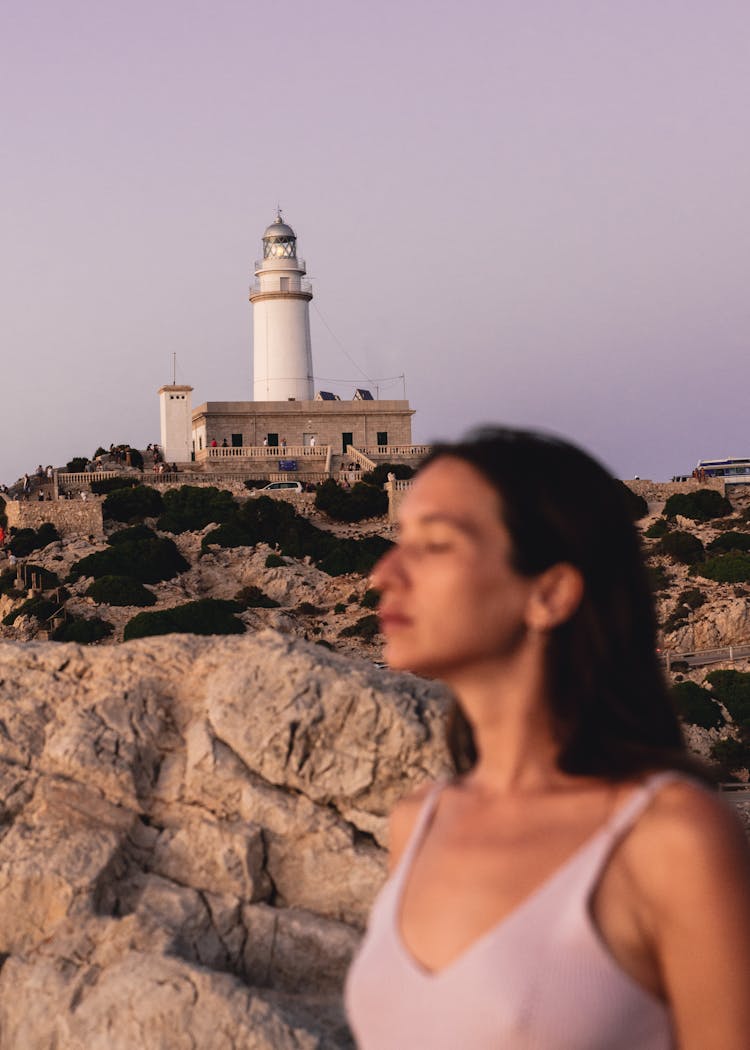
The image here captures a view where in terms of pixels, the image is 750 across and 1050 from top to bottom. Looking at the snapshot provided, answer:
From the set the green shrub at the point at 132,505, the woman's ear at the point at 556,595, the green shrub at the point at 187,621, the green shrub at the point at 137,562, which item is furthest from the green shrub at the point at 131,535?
the woman's ear at the point at 556,595

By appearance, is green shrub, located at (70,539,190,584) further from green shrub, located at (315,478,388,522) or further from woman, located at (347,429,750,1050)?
woman, located at (347,429,750,1050)

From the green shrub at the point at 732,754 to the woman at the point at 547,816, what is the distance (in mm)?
23865

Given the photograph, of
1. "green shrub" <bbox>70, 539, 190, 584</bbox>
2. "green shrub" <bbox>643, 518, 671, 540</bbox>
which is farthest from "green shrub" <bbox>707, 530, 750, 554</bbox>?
"green shrub" <bbox>70, 539, 190, 584</bbox>

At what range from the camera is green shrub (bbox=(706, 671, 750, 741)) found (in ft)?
89.1

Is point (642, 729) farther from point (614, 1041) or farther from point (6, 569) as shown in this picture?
point (6, 569)

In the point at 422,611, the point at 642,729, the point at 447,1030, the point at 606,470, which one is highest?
the point at 606,470

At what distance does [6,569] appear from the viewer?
41.3 meters

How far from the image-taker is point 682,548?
41.8 m

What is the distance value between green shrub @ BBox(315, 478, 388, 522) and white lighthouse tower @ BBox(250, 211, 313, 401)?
46.9 feet

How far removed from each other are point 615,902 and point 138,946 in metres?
4.77

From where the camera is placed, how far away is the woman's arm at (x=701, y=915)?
163 centimetres

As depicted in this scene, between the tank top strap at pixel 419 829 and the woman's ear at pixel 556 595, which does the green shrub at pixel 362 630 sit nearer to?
the tank top strap at pixel 419 829

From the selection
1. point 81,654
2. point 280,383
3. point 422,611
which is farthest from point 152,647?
point 280,383

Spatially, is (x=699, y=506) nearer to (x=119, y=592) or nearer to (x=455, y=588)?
(x=119, y=592)
